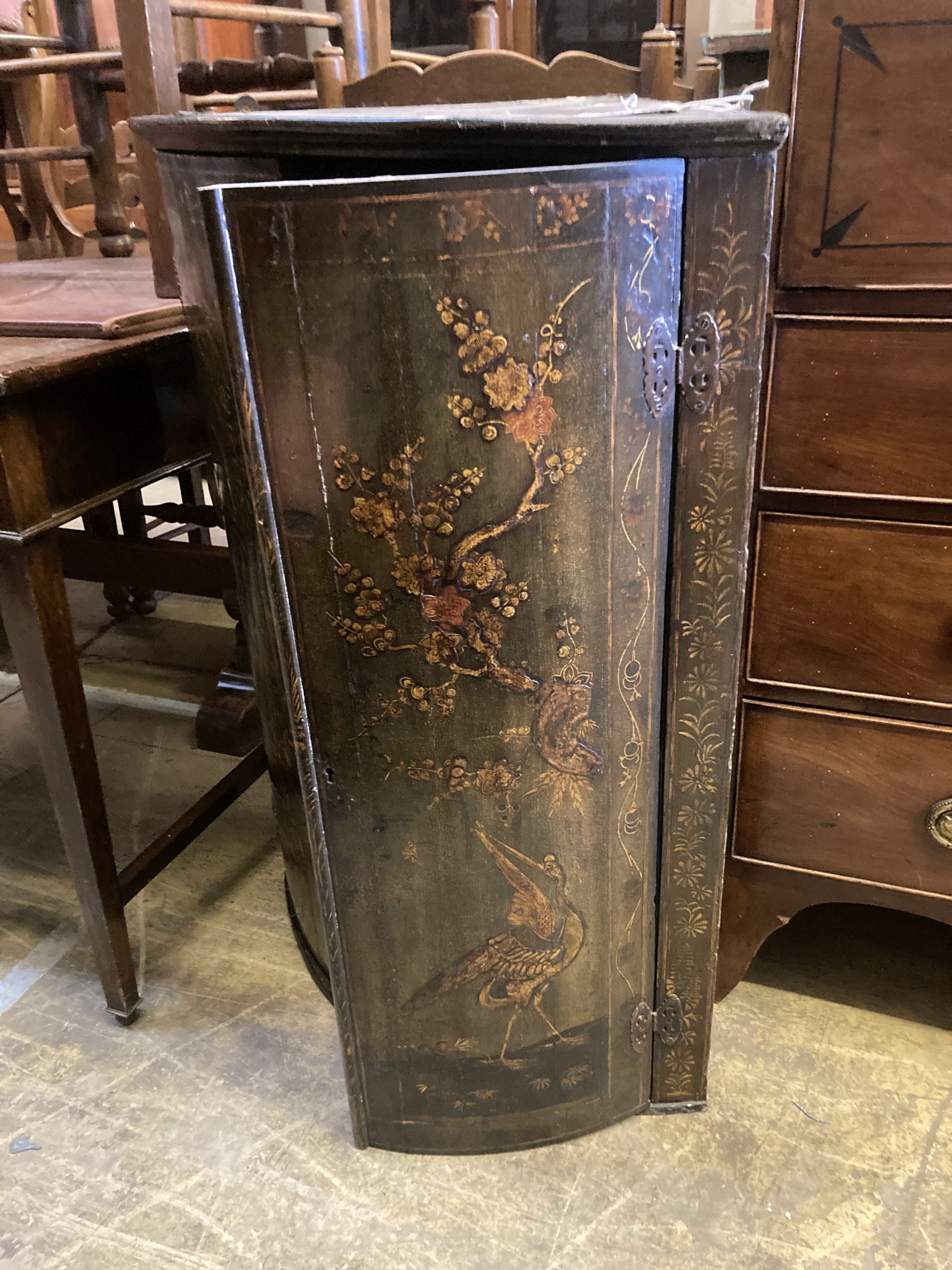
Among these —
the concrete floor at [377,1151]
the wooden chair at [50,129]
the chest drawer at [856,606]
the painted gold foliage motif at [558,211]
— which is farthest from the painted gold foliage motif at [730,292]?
the wooden chair at [50,129]

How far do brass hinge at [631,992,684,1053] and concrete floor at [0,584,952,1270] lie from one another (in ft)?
0.44

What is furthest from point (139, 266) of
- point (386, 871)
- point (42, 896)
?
point (386, 871)

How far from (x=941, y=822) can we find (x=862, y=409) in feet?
1.51

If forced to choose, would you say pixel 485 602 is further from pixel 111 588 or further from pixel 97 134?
pixel 111 588

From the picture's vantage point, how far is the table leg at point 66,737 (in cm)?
104

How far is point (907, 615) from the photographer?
956mm

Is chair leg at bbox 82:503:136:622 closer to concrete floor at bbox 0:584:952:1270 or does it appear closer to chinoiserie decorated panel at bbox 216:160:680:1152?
concrete floor at bbox 0:584:952:1270

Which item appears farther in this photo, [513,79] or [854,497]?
[513,79]

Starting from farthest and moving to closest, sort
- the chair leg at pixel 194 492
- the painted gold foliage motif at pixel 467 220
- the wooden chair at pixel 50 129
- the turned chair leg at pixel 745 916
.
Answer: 1. the chair leg at pixel 194 492
2. the wooden chair at pixel 50 129
3. the turned chair leg at pixel 745 916
4. the painted gold foliage motif at pixel 467 220

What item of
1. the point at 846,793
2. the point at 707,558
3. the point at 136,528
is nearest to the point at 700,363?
the point at 707,558

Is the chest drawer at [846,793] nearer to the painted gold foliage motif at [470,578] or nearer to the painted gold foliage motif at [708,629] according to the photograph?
the painted gold foliage motif at [708,629]

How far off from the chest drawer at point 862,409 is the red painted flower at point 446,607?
358 mm

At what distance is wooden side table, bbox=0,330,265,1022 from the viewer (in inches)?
38.7

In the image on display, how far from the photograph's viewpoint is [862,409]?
891mm
